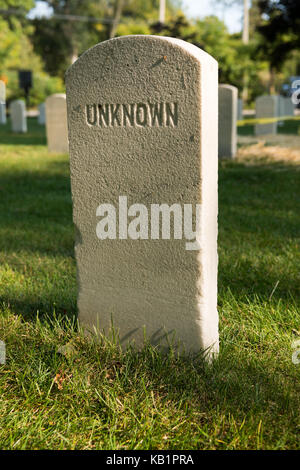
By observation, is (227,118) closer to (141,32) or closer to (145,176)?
(145,176)

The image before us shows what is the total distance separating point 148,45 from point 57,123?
8.54 metres

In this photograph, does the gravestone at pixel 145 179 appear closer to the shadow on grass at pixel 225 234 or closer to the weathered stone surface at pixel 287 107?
the shadow on grass at pixel 225 234

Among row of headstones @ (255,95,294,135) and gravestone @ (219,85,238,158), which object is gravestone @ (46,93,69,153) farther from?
row of headstones @ (255,95,294,135)

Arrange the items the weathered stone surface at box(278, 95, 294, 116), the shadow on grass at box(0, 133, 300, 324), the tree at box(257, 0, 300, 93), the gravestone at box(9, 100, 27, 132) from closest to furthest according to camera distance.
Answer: the shadow on grass at box(0, 133, 300, 324) < the gravestone at box(9, 100, 27, 132) < the tree at box(257, 0, 300, 93) < the weathered stone surface at box(278, 95, 294, 116)

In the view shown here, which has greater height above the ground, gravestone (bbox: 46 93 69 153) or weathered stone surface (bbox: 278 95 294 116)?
weathered stone surface (bbox: 278 95 294 116)

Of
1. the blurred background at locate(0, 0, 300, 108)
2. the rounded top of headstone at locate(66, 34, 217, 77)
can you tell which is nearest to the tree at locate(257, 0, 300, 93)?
the blurred background at locate(0, 0, 300, 108)

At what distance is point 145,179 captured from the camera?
2.29m

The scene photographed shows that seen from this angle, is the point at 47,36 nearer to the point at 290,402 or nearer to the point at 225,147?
the point at 225,147

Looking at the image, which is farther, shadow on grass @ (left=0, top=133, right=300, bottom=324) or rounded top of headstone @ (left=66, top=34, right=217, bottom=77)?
shadow on grass @ (left=0, top=133, right=300, bottom=324)

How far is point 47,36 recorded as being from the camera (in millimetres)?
40781

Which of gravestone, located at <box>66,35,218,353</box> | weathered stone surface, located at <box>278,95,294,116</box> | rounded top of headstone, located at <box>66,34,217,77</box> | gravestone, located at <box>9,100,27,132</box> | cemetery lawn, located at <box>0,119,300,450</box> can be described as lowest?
cemetery lawn, located at <box>0,119,300,450</box>

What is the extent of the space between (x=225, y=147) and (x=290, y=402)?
7.12 meters

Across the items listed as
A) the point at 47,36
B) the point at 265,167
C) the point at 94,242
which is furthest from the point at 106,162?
the point at 47,36

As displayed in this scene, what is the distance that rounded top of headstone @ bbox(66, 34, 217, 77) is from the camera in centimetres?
208
